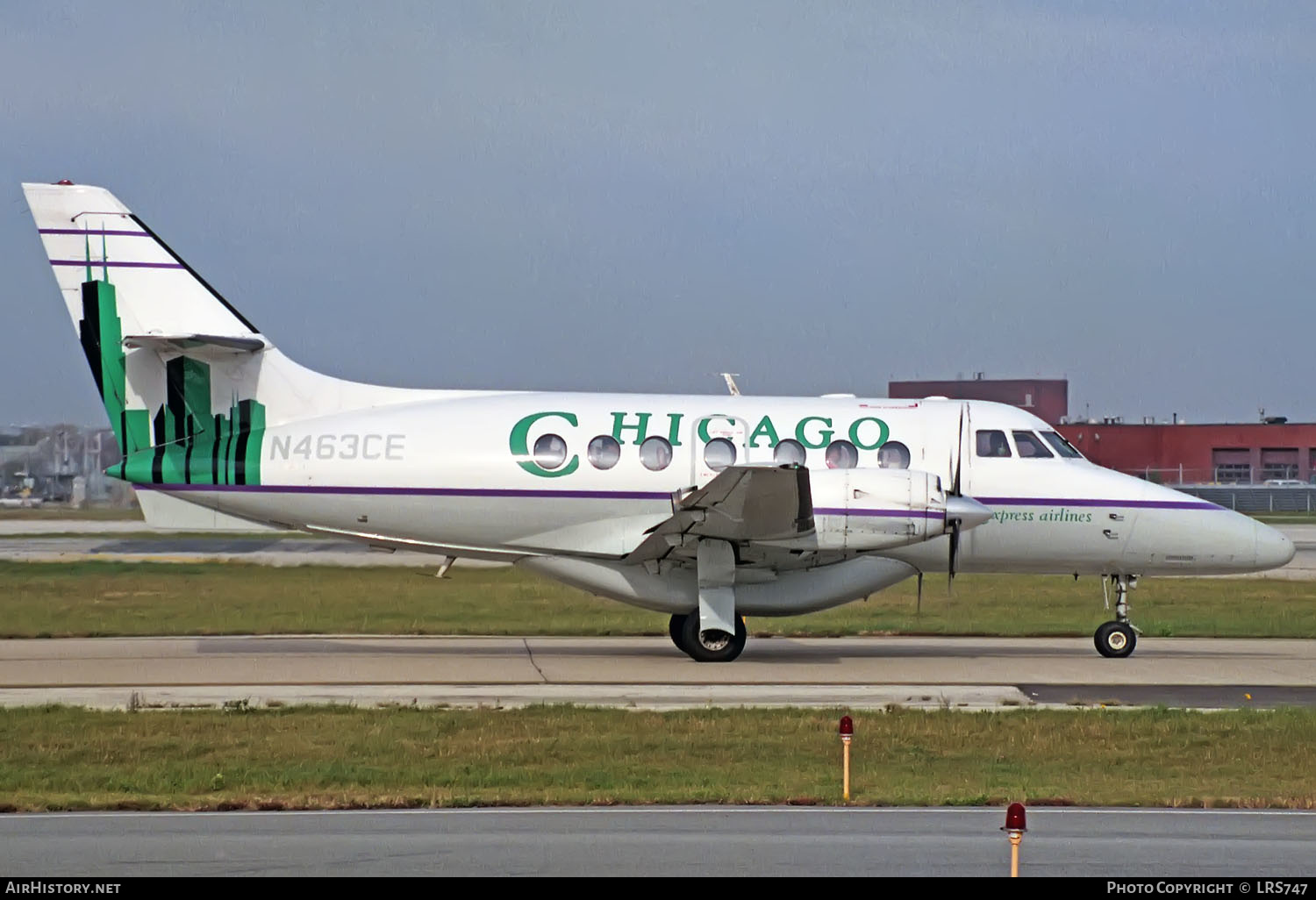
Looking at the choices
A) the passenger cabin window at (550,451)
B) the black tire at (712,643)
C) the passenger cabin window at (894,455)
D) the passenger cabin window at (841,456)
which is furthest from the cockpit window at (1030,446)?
the passenger cabin window at (550,451)

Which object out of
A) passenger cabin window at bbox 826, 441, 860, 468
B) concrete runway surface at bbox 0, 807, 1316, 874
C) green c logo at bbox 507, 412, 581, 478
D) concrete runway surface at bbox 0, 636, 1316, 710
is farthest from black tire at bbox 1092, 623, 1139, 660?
concrete runway surface at bbox 0, 807, 1316, 874

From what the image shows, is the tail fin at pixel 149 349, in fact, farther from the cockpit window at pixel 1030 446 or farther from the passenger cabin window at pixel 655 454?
the cockpit window at pixel 1030 446

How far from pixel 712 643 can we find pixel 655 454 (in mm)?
2638

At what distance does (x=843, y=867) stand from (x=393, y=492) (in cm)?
1246

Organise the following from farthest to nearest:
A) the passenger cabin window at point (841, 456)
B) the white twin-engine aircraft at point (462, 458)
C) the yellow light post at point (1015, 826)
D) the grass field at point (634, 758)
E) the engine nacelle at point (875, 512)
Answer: the passenger cabin window at point (841, 456), the white twin-engine aircraft at point (462, 458), the engine nacelle at point (875, 512), the grass field at point (634, 758), the yellow light post at point (1015, 826)

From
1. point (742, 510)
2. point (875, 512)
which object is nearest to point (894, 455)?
point (875, 512)

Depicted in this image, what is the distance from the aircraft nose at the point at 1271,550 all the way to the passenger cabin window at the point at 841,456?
19.2 ft

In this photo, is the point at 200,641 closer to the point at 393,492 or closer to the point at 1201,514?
the point at 393,492

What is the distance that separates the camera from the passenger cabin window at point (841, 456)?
2056cm

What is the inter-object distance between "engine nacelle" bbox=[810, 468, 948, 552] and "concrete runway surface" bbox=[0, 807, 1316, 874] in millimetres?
8394

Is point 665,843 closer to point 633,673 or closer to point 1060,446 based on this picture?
point 633,673

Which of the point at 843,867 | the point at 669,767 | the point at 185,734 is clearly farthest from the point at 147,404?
the point at 843,867

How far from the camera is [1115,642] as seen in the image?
21109 millimetres

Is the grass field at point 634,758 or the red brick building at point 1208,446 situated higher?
the red brick building at point 1208,446
